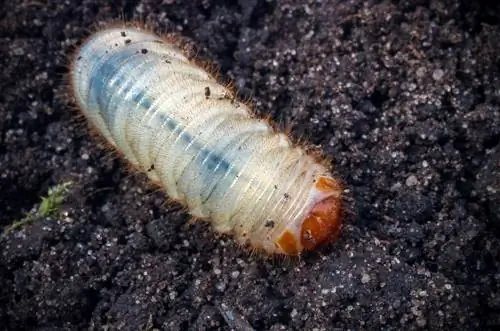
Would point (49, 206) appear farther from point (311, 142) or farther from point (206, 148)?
point (311, 142)

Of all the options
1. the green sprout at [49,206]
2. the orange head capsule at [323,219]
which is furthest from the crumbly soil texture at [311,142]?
the orange head capsule at [323,219]

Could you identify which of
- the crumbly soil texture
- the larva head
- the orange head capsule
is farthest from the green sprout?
the orange head capsule

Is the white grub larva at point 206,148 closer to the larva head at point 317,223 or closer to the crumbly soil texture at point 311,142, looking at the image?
the larva head at point 317,223

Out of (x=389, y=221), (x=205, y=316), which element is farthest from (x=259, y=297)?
(x=389, y=221)

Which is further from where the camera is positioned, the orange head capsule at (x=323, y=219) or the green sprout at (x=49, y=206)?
the green sprout at (x=49, y=206)

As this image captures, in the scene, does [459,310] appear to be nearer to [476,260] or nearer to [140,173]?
[476,260]

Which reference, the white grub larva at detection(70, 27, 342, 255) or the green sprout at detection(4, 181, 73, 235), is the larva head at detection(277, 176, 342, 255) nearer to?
the white grub larva at detection(70, 27, 342, 255)

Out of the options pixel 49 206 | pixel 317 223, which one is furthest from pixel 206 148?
pixel 49 206
